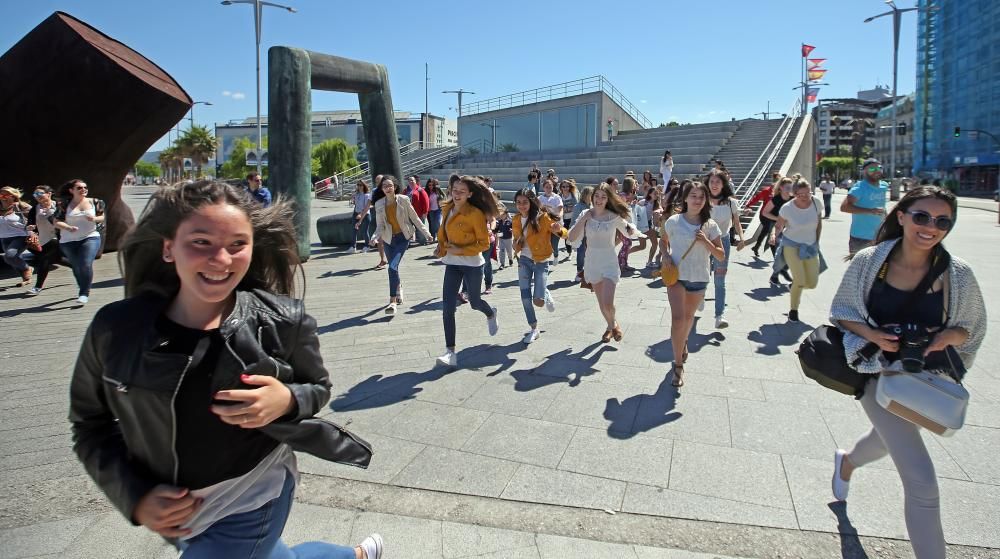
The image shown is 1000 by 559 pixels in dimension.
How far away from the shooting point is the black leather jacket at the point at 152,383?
4.85ft

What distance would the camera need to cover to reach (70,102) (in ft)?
35.4

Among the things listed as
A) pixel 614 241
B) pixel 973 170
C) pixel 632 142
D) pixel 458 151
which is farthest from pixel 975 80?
pixel 614 241

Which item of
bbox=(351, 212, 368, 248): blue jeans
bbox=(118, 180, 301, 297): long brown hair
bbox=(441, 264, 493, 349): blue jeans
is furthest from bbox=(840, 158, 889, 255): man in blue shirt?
bbox=(351, 212, 368, 248): blue jeans

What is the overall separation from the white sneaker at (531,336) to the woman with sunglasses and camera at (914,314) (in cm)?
371

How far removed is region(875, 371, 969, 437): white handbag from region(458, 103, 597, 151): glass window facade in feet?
109

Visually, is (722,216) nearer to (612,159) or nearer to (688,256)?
(688,256)

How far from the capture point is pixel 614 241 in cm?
601

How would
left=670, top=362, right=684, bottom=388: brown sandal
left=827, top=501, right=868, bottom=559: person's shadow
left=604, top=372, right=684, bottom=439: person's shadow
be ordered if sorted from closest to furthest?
left=827, top=501, right=868, bottom=559: person's shadow < left=604, top=372, right=684, bottom=439: person's shadow < left=670, top=362, right=684, bottom=388: brown sandal

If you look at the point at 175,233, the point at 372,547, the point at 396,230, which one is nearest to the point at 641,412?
the point at 372,547

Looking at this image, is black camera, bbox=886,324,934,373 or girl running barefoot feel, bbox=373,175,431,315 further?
girl running barefoot feel, bbox=373,175,431,315

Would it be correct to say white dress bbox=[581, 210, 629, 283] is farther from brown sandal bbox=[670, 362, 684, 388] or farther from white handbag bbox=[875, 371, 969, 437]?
white handbag bbox=[875, 371, 969, 437]

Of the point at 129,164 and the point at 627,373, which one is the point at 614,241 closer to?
the point at 627,373

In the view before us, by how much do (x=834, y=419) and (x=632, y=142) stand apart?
26986 mm

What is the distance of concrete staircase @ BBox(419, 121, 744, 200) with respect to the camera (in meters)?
24.9
